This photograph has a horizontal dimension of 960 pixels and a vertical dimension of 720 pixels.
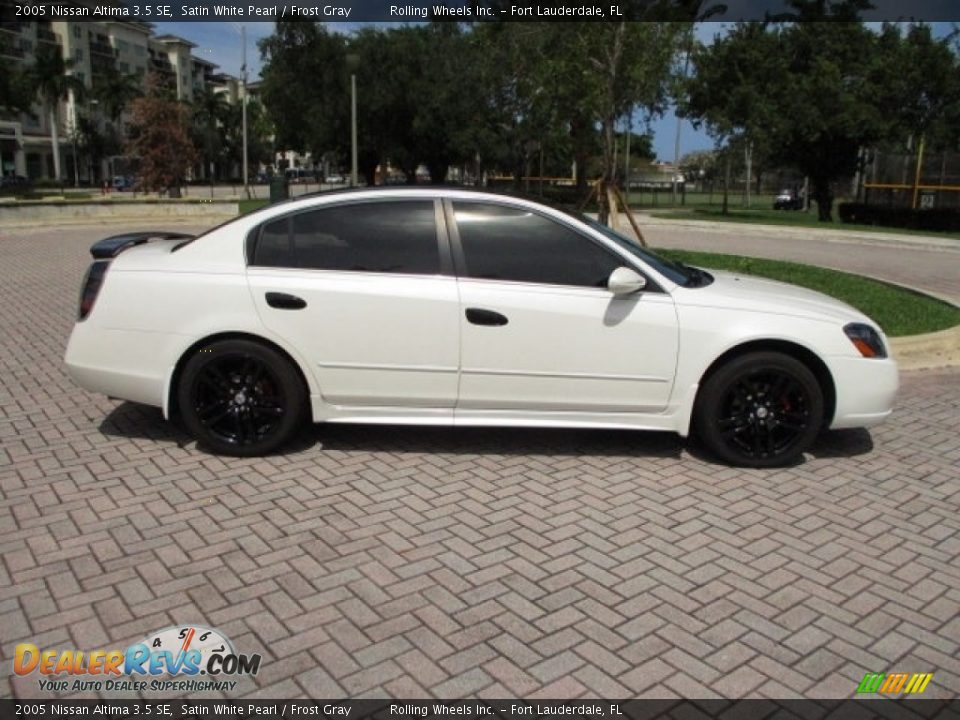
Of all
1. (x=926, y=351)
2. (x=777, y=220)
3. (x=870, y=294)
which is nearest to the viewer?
(x=926, y=351)

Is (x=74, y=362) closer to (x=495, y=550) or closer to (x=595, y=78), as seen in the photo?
(x=495, y=550)

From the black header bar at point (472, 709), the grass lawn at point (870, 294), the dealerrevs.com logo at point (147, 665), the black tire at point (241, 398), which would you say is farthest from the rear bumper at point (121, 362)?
the grass lawn at point (870, 294)

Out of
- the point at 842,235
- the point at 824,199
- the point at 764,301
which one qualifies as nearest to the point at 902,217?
the point at 824,199

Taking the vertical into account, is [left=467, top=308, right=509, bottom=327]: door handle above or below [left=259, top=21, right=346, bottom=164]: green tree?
below

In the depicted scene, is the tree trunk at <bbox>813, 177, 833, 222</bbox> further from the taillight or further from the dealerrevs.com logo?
the dealerrevs.com logo

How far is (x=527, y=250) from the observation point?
192 inches

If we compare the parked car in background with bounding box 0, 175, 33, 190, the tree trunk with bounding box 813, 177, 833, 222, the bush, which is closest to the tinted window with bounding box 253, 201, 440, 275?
the bush

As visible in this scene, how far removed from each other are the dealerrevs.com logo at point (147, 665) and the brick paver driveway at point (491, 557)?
65mm

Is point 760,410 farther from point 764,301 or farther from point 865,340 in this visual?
point 865,340

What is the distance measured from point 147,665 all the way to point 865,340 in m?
4.28

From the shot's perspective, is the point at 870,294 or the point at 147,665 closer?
the point at 147,665

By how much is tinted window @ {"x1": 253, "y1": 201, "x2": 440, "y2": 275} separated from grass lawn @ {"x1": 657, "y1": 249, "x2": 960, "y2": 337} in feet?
18.3

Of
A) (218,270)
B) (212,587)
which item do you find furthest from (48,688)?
(218,270)

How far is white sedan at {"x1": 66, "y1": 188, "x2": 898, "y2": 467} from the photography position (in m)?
4.76
